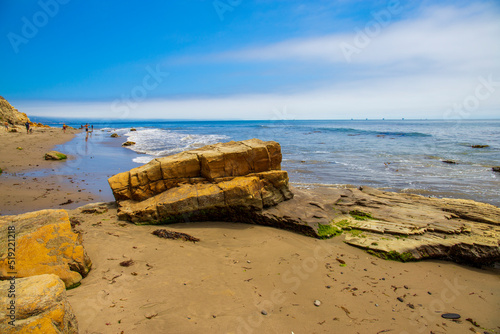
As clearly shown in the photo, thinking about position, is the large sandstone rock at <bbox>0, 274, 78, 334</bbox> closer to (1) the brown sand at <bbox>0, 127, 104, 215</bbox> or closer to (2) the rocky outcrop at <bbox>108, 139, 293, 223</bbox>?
(2) the rocky outcrop at <bbox>108, 139, 293, 223</bbox>

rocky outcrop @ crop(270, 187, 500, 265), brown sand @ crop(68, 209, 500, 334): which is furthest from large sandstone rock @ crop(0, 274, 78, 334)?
rocky outcrop @ crop(270, 187, 500, 265)

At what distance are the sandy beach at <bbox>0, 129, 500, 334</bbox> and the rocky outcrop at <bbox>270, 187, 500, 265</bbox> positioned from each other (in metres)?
0.36

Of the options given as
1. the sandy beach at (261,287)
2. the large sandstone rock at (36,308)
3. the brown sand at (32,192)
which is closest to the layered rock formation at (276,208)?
the sandy beach at (261,287)

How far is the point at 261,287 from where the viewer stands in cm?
533

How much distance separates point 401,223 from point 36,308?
9.00m

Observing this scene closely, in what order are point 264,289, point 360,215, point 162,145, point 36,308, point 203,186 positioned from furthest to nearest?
point 162,145 < point 360,215 < point 203,186 < point 264,289 < point 36,308

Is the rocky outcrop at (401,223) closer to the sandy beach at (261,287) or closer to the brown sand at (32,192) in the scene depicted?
the sandy beach at (261,287)

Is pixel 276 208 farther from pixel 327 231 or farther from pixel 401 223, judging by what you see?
pixel 401 223

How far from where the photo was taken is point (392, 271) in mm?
6242

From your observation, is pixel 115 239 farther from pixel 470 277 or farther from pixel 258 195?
pixel 470 277

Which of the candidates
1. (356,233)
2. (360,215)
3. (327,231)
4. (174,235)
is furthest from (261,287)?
(360,215)

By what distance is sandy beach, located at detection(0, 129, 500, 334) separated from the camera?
4.34m

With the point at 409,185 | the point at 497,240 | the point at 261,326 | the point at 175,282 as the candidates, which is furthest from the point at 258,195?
the point at 409,185

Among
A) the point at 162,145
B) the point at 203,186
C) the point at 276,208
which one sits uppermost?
the point at 203,186
